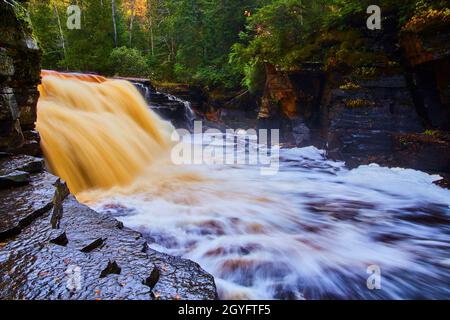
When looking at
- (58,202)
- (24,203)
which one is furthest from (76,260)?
(58,202)

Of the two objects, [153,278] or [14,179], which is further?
[14,179]

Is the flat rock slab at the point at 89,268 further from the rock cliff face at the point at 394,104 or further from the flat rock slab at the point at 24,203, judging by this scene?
the rock cliff face at the point at 394,104

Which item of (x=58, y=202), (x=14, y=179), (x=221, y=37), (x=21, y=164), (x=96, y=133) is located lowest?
(x=58, y=202)

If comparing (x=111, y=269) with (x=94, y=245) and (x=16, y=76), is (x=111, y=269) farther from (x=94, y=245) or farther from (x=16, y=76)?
(x=16, y=76)

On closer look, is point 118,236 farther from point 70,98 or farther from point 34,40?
point 70,98

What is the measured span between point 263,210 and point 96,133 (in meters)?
4.64

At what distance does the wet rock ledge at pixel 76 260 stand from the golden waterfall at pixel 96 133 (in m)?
2.89

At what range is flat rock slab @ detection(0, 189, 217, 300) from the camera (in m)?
2.16

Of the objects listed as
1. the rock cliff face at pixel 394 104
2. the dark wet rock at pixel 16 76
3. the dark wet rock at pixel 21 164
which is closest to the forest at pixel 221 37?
the rock cliff face at pixel 394 104

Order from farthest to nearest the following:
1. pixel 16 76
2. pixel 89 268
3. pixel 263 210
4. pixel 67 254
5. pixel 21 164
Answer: pixel 263 210 < pixel 16 76 < pixel 21 164 < pixel 67 254 < pixel 89 268

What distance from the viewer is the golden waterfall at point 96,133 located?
21.2 feet

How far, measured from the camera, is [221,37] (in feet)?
63.2

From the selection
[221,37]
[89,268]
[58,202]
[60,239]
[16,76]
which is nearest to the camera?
[89,268]

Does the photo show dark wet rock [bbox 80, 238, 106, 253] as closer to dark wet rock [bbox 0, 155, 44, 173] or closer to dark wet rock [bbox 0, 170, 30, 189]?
dark wet rock [bbox 0, 170, 30, 189]
